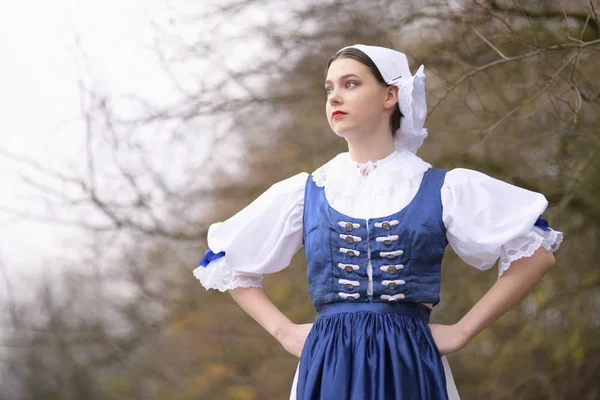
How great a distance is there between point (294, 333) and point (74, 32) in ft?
12.3

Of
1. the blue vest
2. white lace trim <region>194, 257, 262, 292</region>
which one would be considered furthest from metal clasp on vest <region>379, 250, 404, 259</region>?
white lace trim <region>194, 257, 262, 292</region>

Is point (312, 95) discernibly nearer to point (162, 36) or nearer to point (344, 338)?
point (162, 36)

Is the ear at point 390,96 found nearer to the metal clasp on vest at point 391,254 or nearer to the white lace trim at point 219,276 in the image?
the metal clasp on vest at point 391,254

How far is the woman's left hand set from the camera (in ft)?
7.67

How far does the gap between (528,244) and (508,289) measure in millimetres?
131

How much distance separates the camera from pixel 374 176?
7.97ft

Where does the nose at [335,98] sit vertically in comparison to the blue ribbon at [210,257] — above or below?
above

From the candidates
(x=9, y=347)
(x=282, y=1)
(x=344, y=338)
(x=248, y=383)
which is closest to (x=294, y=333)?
(x=344, y=338)

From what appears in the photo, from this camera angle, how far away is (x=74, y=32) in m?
5.68

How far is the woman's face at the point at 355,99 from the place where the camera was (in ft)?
7.94

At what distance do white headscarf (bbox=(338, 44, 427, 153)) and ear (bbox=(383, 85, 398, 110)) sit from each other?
15 millimetres

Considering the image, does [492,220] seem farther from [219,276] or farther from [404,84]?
[219,276]

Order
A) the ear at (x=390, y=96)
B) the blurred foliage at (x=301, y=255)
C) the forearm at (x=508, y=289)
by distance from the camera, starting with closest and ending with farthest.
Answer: the forearm at (x=508, y=289), the ear at (x=390, y=96), the blurred foliage at (x=301, y=255)

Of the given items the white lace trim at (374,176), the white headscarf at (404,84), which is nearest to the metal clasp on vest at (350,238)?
the white lace trim at (374,176)
